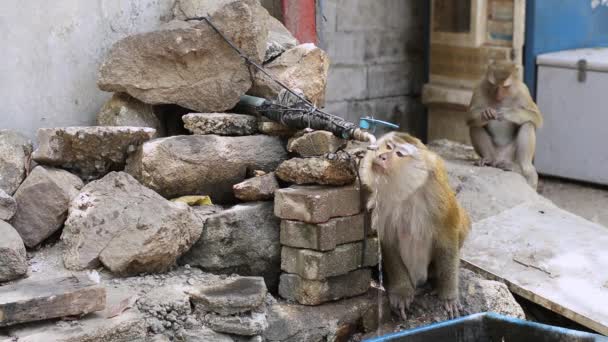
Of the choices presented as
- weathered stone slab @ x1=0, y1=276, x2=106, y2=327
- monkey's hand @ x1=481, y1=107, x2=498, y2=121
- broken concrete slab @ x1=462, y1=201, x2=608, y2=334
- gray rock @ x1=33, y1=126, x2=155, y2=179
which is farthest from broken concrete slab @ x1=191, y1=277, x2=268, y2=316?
monkey's hand @ x1=481, y1=107, x2=498, y2=121

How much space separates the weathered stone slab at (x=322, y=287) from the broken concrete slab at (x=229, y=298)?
0.40m

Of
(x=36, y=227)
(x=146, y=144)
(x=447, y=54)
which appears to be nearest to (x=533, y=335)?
(x=146, y=144)

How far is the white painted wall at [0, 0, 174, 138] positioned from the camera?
5211 mm

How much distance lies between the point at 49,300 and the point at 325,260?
1530 mm

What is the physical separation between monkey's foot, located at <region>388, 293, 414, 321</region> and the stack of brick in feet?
0.81

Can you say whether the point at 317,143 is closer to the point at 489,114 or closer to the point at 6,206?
the point at 6,206

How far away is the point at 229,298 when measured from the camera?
4438 mm

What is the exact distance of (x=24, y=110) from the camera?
5.29m

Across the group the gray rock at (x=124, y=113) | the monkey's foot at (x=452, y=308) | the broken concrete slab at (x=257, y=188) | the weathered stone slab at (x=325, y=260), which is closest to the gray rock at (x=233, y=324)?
the weathered stone slab at (x=325, y=260)

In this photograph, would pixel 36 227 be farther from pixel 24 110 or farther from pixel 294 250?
pixel 294 250

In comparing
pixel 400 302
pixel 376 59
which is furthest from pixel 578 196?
pixel 400 302

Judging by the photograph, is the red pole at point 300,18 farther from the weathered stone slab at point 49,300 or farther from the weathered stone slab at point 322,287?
the weathered stone slab at point 49,300

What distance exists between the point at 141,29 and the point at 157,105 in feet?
1.75

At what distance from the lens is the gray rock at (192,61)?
209 inches
